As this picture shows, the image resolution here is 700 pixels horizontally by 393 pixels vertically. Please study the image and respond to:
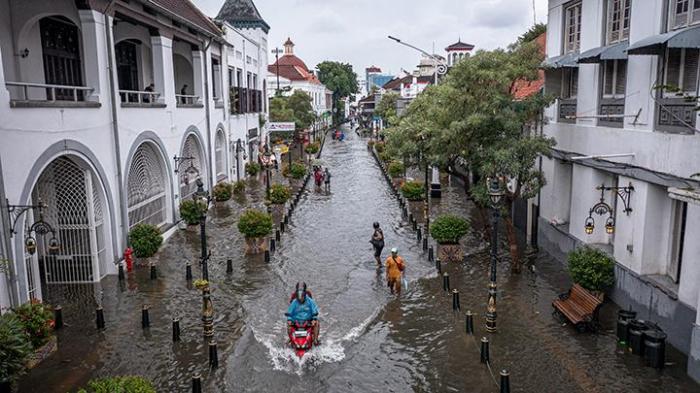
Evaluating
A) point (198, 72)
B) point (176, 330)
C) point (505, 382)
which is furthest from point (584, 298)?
point (198, 72)

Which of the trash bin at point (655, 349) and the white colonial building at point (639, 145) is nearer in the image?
the trash bin at point (655, 349)

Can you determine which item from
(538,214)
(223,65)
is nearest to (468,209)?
(538,214)

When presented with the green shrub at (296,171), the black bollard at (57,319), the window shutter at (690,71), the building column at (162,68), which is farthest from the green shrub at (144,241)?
the green shrub at (296,171)

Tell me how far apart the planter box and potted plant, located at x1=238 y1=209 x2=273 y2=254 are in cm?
831

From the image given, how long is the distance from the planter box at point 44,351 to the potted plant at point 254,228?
27.3ft

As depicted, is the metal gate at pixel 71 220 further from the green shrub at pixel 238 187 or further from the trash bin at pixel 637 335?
the green shrub at pixel 238 187

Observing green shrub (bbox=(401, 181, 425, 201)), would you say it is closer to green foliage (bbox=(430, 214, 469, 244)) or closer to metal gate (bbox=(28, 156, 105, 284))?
green foliage (bbox=(430, 214, 469, 244))

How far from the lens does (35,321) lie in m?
10.8

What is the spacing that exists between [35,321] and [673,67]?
1395 centimetres

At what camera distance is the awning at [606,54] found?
13537 millimetres

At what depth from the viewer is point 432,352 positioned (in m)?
11.8

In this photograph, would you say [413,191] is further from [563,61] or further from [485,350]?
[485,350]

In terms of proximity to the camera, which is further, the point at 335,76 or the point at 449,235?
the point at 335,76

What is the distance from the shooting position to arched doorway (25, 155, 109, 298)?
52.6 feet
